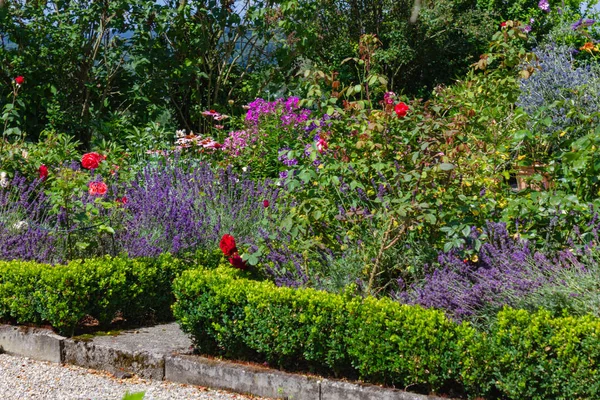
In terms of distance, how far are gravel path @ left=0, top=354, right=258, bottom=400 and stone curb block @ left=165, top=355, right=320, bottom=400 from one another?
0.15 ft

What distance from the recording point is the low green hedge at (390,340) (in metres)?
3.14

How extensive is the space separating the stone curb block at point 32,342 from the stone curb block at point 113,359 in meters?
0.07

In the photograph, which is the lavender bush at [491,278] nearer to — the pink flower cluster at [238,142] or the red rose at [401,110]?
the red rose at [401,110]

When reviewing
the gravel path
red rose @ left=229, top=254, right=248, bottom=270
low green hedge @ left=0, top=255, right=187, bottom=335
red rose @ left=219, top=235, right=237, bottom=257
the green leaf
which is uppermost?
the green leaf

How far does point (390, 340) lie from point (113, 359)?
1.66m

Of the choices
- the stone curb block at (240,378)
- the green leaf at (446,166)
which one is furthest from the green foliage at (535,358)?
the green leaf at (446,166)

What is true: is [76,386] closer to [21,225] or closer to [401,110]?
[21,225]

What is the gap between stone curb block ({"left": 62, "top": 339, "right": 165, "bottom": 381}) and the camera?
410 centimetres

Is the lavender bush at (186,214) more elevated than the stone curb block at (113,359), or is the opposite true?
the lavender bush at (186,214)

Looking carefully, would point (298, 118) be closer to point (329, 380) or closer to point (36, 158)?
point (36, 158)

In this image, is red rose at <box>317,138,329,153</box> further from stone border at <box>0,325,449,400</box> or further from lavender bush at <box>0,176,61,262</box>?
lavender bush at <box>0,176,61,262</box>

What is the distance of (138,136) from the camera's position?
8008 millimetres

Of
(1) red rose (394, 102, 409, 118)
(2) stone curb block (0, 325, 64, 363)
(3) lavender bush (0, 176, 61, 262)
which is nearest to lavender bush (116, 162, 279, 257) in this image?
(3) lavender bush (0, 176, 61, 262)

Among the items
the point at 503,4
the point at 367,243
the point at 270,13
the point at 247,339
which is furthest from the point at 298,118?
the point at 503,4
